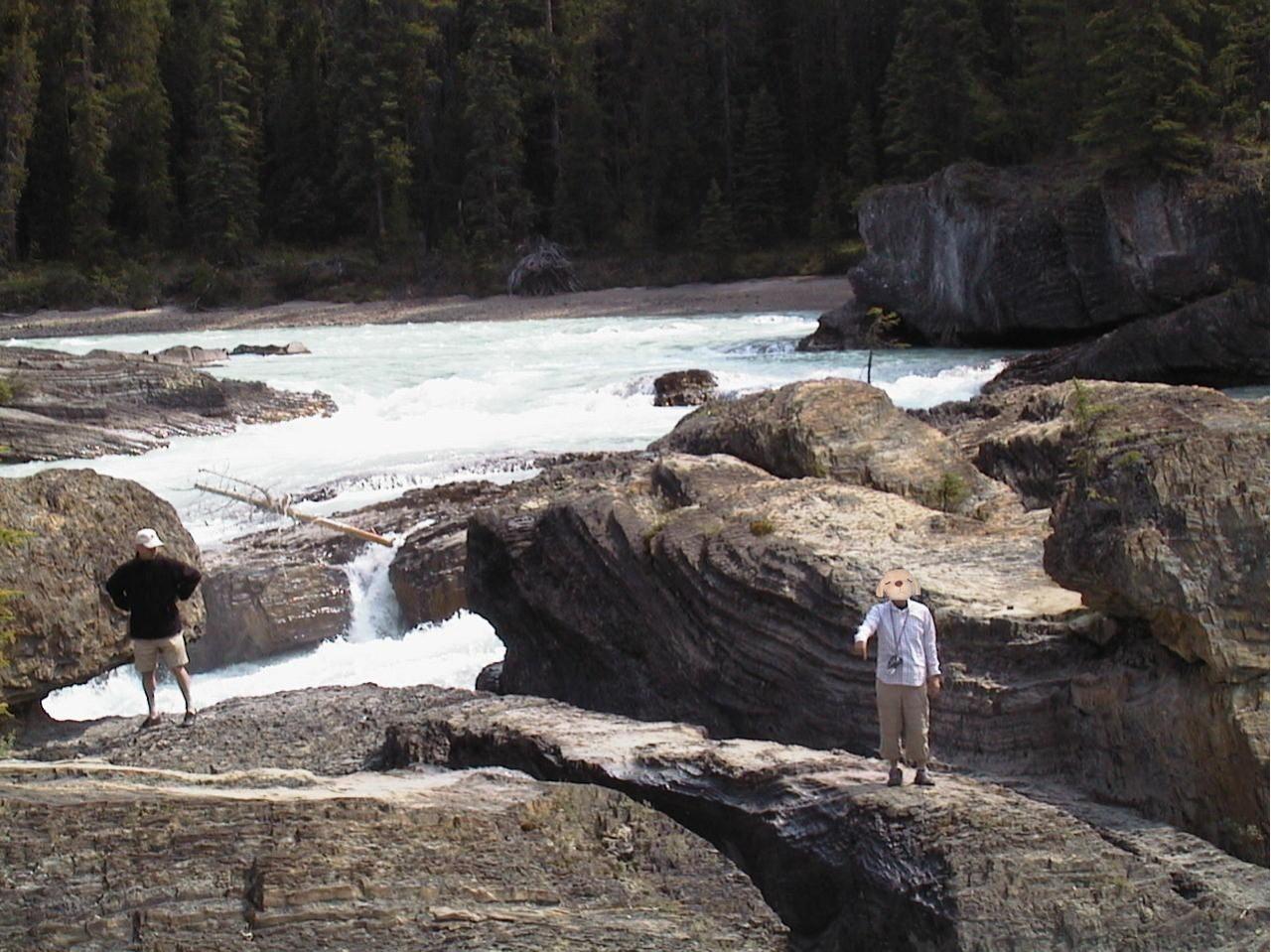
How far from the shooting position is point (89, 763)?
595 centimetres

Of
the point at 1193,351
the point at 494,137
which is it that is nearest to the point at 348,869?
the point at 1193,351

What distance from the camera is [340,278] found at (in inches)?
2045

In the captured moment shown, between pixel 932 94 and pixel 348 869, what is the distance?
3885 cm

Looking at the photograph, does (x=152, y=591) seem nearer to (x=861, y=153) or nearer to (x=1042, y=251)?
(x=1042, y=251)

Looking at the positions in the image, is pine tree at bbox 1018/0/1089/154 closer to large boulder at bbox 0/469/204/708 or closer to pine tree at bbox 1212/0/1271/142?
pine tree at bbox 1212/0/1271/142

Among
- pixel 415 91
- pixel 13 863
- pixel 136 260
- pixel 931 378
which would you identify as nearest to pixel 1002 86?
pixel 931 378

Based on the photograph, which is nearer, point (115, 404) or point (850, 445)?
point (850, 445)

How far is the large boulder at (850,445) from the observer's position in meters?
10.1

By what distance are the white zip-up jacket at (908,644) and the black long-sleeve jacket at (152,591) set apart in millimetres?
4444

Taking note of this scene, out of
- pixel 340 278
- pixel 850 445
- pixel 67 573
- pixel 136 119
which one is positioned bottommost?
pixel 67 573

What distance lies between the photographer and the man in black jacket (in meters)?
8.69

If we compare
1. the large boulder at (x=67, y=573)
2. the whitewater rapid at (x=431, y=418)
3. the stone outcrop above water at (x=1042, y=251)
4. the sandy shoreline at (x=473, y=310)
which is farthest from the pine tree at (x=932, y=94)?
the large boulder at (x=67, y=573)

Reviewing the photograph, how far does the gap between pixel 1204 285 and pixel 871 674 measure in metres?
21.4

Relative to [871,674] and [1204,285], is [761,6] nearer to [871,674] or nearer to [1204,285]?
[1204,285]
